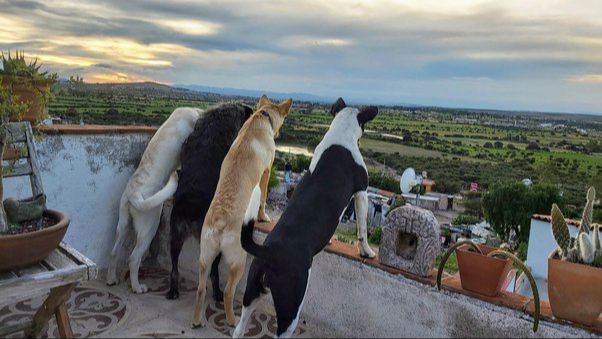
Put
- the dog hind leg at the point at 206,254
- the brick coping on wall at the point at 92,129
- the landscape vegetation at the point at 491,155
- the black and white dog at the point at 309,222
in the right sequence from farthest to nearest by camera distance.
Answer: the landscape vegetation at the point at 491,155 < the brick coping on wall at the point at 92,129 < the dog hind leg at the point at 206,254 < the black and white dog at the point at 309,222

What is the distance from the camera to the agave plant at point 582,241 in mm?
1854

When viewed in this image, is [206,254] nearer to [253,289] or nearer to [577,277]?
[253,289]

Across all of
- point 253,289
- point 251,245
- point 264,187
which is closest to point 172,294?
point 264,187

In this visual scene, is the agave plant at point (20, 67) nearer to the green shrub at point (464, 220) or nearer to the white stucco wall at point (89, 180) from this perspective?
the white stucco wall at point (89, 180)

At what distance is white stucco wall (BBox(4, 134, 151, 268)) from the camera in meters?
3.29

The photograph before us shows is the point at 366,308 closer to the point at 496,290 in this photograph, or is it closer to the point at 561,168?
the point at 496,290

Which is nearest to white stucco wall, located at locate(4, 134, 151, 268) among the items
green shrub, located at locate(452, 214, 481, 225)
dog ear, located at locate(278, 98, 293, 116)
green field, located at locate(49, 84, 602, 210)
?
dog ear, located at locate(278, 98, 293, 116)

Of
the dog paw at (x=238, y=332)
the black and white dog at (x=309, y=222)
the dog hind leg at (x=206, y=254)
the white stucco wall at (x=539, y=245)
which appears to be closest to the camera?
the black and white dog at (x=309, y=222)

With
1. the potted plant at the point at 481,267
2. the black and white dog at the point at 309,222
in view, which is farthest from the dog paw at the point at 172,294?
the potted plant at the point at 481,267

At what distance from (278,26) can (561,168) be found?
2277 inches

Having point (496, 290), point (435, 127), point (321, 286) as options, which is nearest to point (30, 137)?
point (321, 286)

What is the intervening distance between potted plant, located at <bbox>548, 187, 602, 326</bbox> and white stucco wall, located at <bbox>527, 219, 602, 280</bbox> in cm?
564

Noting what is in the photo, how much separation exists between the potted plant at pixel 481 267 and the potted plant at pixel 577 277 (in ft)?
0.48

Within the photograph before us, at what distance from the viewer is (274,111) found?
2.98 m
